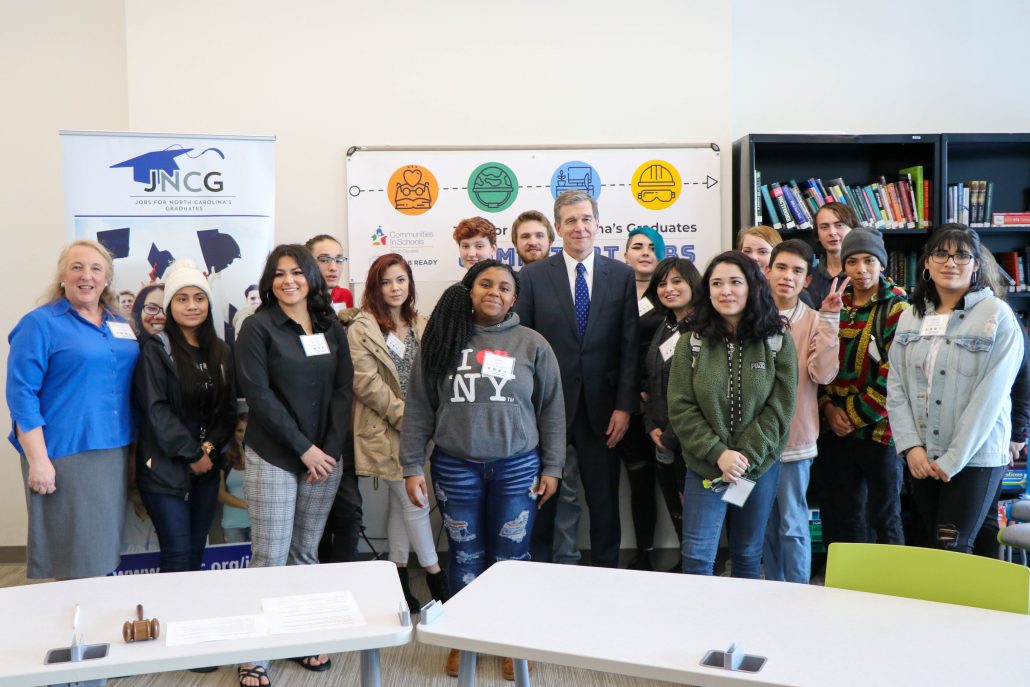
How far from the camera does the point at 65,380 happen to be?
2895 mm

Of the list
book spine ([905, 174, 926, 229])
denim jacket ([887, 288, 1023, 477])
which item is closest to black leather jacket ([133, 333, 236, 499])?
denim jacket ([887, 288, 1023, 477])

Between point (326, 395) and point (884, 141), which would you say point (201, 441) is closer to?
point (326, 395)

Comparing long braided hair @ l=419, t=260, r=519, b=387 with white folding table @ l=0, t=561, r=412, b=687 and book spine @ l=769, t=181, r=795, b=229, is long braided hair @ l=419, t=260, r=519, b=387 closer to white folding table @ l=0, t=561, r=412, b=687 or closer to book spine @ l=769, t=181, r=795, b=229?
white folding table @ l=0, t=561, r=412, b=687

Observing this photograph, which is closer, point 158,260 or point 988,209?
point 158,260

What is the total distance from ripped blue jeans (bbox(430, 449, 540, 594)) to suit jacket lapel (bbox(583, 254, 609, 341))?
792 mm

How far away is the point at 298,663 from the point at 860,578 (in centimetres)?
219

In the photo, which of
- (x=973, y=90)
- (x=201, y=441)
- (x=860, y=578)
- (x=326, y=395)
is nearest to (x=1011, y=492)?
(x=973, y=90)

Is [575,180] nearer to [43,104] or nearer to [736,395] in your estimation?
[736,395]

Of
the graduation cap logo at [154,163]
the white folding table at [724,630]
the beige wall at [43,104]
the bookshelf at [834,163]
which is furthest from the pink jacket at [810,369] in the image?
the beige wall at [43,104]

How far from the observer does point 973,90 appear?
4.71 meters

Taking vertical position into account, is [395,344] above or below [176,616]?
above

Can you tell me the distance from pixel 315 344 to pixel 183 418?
0.60 m

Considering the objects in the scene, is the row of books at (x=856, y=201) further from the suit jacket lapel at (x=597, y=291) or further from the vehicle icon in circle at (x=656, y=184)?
the suit jacket lapel at (x=597, y=291)

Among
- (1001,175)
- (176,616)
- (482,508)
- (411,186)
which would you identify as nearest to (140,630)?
(176,616)
